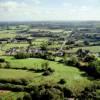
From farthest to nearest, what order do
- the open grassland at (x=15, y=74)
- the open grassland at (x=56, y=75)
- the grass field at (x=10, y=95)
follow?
the open grassland at (x=15, y=74) → the open grassland at (x=56, y=75) → the grass field at (x=10, y=95)

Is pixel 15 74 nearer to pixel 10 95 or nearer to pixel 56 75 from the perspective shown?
pixel 56 75

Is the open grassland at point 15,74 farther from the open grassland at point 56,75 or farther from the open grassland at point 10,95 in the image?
the open grassland at point 10,95

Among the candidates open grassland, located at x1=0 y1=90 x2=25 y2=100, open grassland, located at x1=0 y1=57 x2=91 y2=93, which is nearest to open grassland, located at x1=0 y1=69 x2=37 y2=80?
open grassland, located at x1=0 y1=57 x2=91 y2=93

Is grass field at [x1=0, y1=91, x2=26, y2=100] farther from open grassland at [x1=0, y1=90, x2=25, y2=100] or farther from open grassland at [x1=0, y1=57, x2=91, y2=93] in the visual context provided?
open grassland at [x1=0, y1=57, x2=91, y2=93]

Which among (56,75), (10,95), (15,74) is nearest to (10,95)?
(10,95)

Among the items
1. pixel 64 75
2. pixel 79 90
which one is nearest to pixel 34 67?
pixel 64 75

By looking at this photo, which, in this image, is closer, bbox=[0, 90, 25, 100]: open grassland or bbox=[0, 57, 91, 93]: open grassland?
bbox=[0, 90, 25, 100]: open grassland

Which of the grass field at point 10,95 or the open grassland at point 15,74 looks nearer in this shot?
the grass field at point 10,95

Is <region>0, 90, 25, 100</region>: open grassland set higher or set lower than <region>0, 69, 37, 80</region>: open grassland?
lower

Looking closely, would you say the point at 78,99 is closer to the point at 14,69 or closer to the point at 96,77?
the point at 96,77

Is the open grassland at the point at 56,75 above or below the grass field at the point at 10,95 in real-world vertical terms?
above

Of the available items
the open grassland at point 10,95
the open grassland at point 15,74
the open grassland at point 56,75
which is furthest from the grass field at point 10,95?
the open grassland at point 15,74

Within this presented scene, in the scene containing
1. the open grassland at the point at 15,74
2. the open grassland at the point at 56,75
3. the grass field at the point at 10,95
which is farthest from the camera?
the open grassland at the point at 15,74
